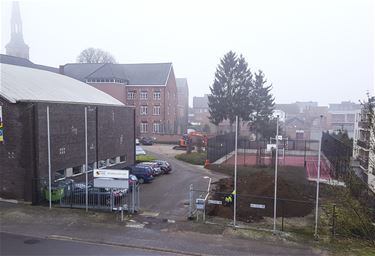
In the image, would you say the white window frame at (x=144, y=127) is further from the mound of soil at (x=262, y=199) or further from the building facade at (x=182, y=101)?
the mound of soil at (x=262, y=199)

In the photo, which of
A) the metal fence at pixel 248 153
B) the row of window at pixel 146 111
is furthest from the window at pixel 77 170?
the row of window at pixel 146 111

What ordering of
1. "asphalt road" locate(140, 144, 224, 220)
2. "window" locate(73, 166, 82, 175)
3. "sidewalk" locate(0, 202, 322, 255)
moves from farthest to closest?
"window" locate(73, 166, 82, 175)
"asphalt road" locate(140, 144, 224, 220)
"sidewalk" locate(0, 202, 322, 255)

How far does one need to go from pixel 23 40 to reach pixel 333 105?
368ft

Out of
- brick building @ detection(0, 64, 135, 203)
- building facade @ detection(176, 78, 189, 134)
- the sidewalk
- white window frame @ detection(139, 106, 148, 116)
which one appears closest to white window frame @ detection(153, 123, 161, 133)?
white window frame @ detection(139, 106, 148, 116)

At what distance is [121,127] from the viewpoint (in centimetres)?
3278

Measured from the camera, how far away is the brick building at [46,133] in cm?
2131

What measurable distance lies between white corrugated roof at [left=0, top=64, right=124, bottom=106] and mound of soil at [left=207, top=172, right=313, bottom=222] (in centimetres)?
1327

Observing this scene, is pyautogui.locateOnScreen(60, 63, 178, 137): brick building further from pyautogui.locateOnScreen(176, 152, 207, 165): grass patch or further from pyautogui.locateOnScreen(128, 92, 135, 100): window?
pyautogui.locateOnScreen(176, 152, 207, 165): grass patch

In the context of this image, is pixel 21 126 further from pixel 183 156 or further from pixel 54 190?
pixel 183 156

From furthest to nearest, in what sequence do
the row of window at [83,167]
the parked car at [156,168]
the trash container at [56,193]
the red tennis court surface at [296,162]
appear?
1. the red tennis court surface at [296,162]
2. the parked car at [156,168]
3. the row of window at [83,167]
4. the trash container at [56,193]

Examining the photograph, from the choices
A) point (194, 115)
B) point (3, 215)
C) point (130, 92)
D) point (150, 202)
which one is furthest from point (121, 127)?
point (194, 115)

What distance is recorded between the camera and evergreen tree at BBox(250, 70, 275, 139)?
211 feet

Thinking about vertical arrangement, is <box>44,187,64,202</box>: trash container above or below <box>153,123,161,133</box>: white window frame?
below

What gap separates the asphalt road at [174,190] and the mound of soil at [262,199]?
2.05 m
